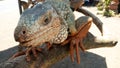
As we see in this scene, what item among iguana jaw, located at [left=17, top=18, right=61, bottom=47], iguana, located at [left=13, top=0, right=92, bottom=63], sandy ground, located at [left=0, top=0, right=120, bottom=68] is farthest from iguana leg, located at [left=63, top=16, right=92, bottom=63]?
sandy ground, located at [left=0, top=0, right=120, bottom=68]

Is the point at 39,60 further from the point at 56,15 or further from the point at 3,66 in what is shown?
the point at 56,15

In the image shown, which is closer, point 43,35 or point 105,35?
point 43,35

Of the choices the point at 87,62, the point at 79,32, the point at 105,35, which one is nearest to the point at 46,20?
the point at 79,32

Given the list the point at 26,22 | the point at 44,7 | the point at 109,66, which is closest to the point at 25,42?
the point at 26,22

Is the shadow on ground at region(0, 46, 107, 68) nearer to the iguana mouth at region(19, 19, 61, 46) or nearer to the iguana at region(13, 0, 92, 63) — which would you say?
the iguana at region(13, 0, 92, 63)

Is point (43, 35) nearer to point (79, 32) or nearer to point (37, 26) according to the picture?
point (37, 26)

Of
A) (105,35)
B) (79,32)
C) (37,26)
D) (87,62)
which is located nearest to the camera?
(37,26)

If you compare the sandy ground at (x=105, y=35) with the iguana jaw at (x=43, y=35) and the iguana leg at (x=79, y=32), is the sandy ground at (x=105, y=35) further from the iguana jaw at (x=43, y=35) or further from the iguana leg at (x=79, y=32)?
the iguana jaw at (x=43, y=35)
